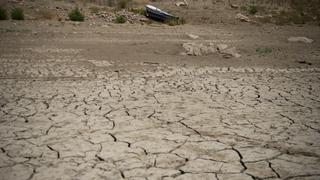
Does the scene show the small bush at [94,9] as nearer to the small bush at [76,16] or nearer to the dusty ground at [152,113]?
the small bush at [76,16]

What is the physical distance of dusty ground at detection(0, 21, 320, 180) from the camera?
3025 millimetres

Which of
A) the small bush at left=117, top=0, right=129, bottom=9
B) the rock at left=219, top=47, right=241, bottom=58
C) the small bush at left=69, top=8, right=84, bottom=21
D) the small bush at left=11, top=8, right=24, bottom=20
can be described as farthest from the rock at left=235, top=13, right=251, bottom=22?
the small bush at left=11, top=8, right=24, bottom=20

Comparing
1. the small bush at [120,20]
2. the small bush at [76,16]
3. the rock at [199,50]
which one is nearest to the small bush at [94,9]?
the small bush at [76,16]

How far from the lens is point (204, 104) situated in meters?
4.55

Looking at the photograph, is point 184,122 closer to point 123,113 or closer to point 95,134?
point 123,113

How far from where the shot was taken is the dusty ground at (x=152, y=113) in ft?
9.93

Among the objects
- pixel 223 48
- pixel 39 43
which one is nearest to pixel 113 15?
pixel 39 43

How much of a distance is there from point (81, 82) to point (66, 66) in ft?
3.31

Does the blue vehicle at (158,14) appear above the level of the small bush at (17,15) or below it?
above

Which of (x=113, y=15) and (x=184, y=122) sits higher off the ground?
(x=113, y=15)

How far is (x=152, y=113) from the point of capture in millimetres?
4195

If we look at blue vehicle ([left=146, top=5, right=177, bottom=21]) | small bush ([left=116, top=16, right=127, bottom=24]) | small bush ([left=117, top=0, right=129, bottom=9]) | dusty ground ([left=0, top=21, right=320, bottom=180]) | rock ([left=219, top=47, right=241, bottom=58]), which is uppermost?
small bush ([left=117, top=0, right=129, bottom=9])

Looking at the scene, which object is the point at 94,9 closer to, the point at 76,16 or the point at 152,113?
the point at 76,16

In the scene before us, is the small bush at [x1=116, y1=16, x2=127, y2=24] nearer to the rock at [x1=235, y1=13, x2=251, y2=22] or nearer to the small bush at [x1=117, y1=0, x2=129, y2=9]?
the small bush at [x1=117, y1=0, x2=129, y2=9]
